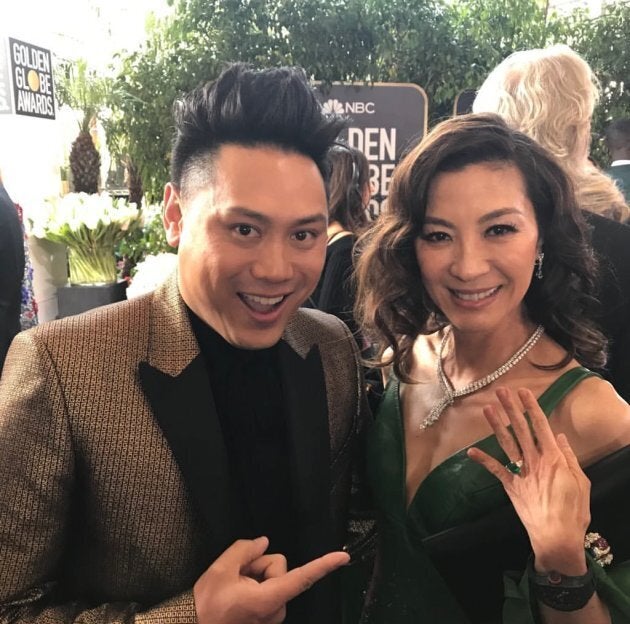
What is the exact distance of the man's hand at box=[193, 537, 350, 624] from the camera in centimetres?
97

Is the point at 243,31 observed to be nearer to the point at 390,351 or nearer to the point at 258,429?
the point at 390,351


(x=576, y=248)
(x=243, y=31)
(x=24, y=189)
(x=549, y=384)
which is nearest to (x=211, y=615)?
(x=549, y=384)

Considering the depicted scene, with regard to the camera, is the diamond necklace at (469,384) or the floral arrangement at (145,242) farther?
the floral arrangement at (145,242)

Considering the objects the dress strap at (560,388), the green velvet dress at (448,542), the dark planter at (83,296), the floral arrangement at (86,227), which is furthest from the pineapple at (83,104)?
the dress strap at (560,388)

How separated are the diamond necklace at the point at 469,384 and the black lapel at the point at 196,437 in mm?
629

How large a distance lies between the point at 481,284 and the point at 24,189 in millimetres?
2883

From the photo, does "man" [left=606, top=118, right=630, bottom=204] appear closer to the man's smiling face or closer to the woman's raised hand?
the woman's raised hand

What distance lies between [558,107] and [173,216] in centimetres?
164

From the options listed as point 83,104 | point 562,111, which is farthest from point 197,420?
point 83,104

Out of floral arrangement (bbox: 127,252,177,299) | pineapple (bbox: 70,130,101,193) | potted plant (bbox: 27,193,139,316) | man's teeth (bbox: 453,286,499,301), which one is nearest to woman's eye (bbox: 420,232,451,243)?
man's teeth (bbox: 453,286,499,301)

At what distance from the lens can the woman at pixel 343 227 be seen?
7.81 ft

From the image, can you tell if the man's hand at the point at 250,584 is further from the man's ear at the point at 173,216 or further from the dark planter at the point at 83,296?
the dark planter at the point at 83,296

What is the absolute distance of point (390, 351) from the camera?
5.94ft

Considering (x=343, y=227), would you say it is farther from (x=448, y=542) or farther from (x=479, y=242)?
(x=448, y=542)
